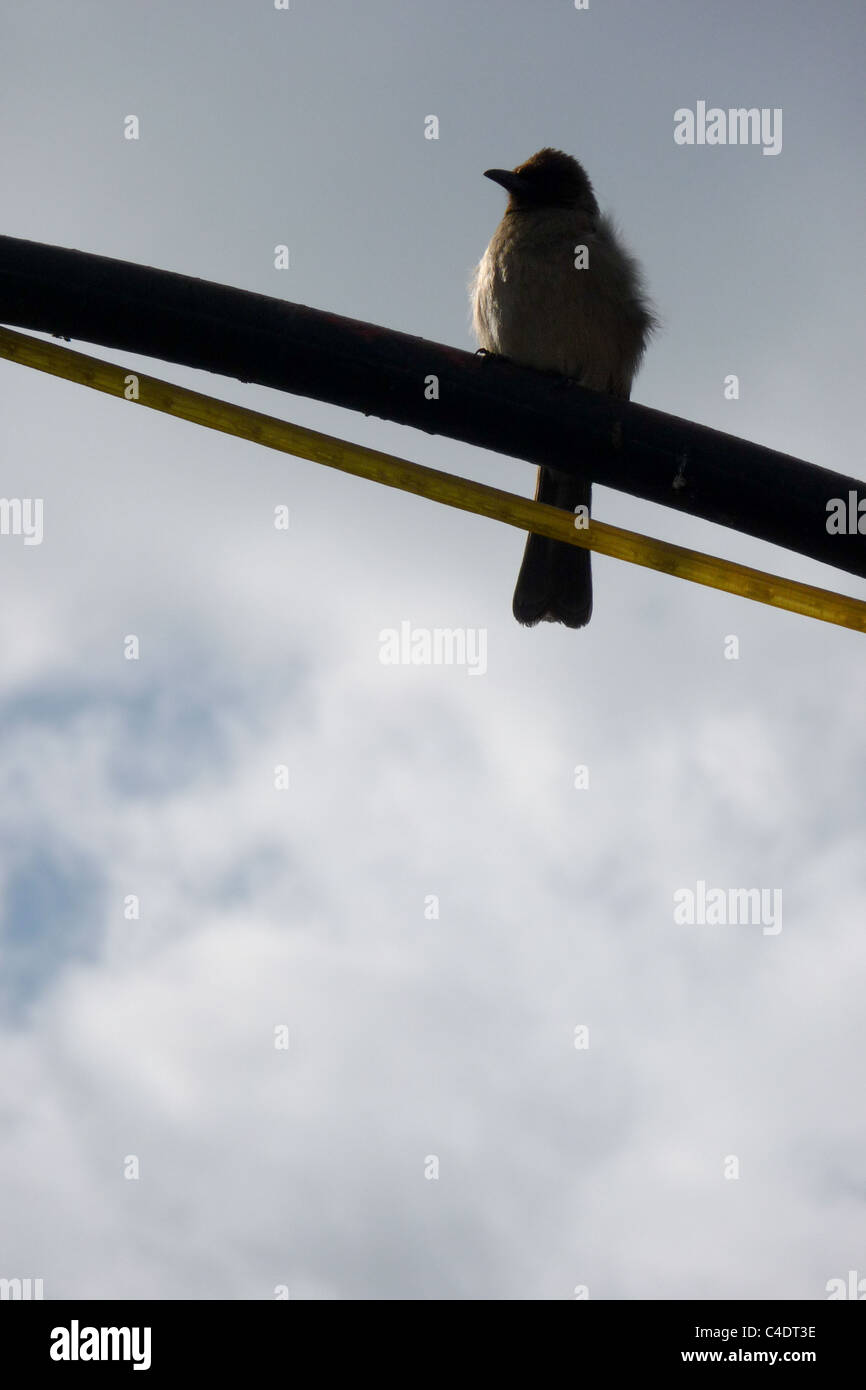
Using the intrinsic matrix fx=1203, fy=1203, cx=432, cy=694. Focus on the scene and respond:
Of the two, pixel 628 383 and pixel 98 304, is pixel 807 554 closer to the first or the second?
pixel 98 304

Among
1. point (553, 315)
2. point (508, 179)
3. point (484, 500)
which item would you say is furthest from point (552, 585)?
point (484, 500)

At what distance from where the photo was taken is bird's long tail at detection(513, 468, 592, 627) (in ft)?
15.3

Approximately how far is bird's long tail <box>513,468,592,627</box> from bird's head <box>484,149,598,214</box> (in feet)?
6.09

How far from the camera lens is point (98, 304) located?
2.41 meters

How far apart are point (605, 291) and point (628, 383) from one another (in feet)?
1.82

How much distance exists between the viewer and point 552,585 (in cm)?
467

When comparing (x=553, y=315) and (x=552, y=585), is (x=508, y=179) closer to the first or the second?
(x=553, y=315)

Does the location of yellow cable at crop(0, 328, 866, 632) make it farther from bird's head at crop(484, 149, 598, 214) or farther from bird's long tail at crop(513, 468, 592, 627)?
bird's head at crop(484, 149, 598, 214)

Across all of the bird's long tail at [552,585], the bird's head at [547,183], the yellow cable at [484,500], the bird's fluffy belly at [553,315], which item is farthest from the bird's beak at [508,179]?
the yellow cable at [484,500]

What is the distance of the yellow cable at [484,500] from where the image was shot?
7.36ft

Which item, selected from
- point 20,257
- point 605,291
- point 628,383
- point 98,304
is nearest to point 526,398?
point 98,304

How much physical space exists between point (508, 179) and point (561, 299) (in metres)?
0.83

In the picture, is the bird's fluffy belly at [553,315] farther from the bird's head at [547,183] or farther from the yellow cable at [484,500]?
the yellow cable at [484,500]

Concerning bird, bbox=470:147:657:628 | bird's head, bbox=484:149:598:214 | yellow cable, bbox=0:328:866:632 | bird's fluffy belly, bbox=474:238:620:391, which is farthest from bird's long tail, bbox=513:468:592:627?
yellow cable, bbox=0:328:866:632
